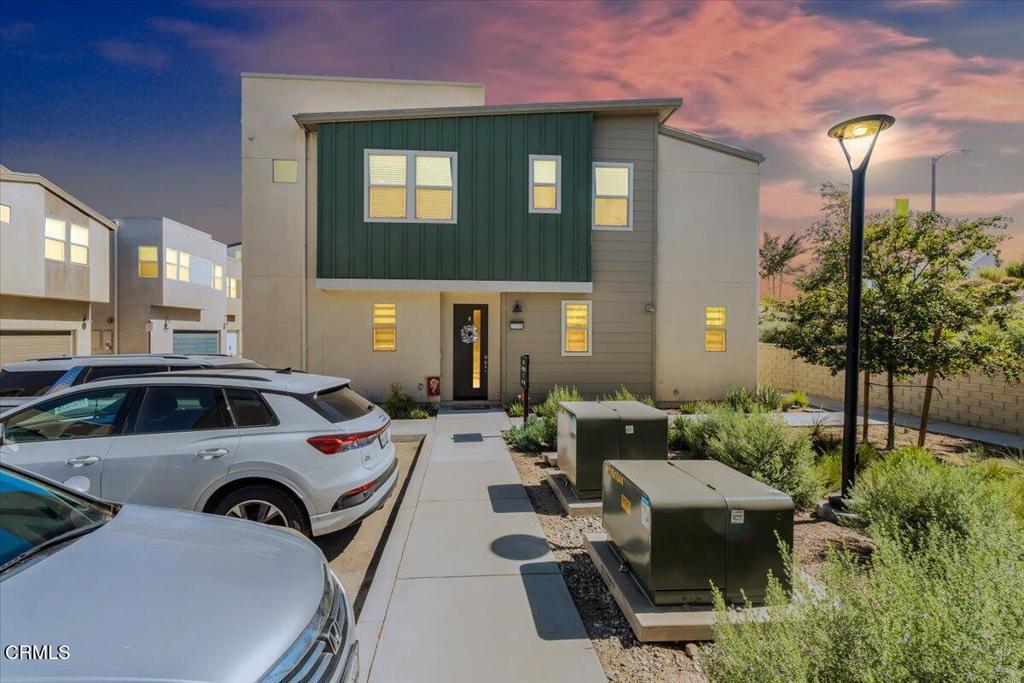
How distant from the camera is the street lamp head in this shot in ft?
17.5

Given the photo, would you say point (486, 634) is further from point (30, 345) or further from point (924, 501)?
point (30, 345)

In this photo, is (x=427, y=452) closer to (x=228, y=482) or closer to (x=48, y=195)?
(x=228, y=482)

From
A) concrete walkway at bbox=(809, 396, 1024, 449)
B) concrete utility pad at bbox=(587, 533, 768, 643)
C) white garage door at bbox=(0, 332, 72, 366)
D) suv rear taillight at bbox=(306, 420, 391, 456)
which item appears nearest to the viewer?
concrete utility pad at bbox=(587, 533, 768, 643)

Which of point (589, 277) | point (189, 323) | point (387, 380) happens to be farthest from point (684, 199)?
point (189, 323)

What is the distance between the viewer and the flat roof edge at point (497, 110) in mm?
11375

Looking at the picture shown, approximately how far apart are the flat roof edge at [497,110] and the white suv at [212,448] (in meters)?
8.78

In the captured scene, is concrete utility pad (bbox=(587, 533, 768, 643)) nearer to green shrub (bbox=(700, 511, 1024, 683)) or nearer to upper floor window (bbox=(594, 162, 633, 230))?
green shrub (bbox=(700, 511, 1024, 683))

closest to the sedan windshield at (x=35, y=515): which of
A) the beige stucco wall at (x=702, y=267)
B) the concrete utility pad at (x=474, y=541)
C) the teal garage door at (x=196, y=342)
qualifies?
the concrete utility pad at (x=474, y=541)

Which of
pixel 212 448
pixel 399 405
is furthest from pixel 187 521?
pixel 399 405

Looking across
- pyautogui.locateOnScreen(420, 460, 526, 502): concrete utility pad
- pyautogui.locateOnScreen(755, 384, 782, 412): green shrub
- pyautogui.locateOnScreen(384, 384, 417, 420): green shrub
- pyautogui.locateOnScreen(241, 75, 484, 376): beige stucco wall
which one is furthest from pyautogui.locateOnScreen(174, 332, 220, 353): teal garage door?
pyautogui.locateOnScreen(755, 384, 782, 412): green shrub

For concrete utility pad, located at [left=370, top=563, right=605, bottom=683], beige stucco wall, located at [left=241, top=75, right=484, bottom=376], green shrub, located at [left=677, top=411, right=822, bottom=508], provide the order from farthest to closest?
beige stucco wall, located at [left=241, top=75, right=484, bottom=376] < green shrub, located at [left=677, top=411, right=822, bottom=508] < concrete utility pad, located at [left=370, top=563, right=605, bottom=683]

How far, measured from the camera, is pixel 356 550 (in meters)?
4.84

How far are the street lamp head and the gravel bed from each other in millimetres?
4387

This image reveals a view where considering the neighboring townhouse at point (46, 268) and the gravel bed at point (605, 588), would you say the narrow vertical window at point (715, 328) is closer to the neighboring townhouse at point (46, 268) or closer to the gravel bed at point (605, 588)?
the gravel bed at point (605, 588)
